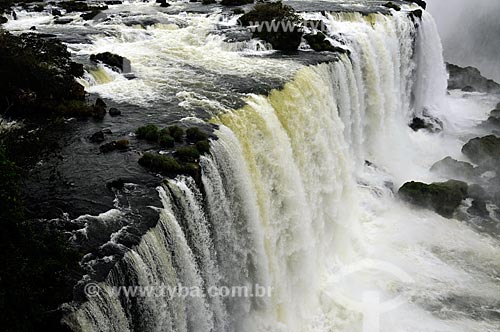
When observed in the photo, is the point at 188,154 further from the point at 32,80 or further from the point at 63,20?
the point at 63,20

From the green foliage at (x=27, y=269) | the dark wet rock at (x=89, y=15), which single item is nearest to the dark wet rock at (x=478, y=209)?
the green foliage at (x=27, y=269)

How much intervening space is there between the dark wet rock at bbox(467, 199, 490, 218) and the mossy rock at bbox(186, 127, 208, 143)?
1723 centimetres

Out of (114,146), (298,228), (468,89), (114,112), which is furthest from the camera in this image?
(468,89)

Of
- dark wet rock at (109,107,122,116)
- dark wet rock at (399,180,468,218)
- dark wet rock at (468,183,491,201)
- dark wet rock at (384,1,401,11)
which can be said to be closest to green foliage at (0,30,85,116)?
dark wet rock at (109,107,122,116)

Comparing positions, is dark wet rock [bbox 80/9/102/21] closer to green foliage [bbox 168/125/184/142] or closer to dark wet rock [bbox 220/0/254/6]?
dark wet rock [bbox 220/0/254/6]

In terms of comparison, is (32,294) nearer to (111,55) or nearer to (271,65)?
(111,55)

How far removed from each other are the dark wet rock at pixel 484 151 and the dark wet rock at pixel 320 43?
1143 cm

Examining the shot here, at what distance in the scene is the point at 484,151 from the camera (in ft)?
106

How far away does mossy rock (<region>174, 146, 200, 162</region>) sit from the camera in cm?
1505

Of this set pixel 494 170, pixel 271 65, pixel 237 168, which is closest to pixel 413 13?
pixel 494 170

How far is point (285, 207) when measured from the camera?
19031 mm

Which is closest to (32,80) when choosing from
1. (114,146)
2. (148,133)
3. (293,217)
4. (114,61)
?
(114,61)

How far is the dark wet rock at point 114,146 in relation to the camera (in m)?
16.1

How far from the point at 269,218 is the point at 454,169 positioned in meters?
17.5
